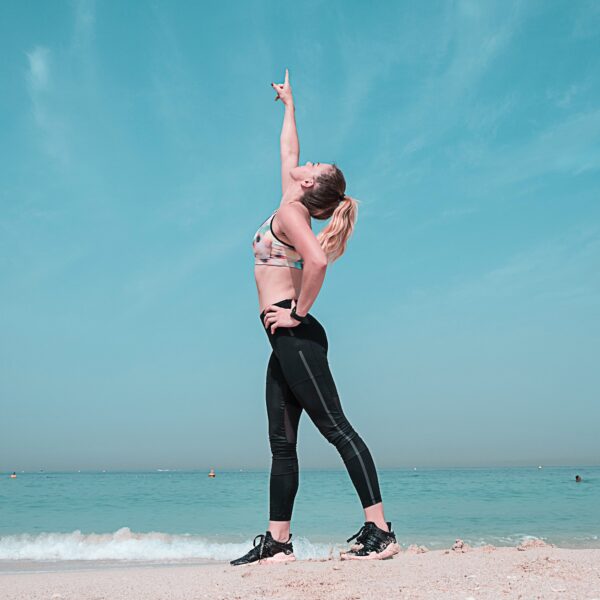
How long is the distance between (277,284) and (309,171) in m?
0.69

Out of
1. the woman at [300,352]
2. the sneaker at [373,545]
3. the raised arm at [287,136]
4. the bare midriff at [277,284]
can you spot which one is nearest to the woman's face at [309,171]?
the woman at [300,352]

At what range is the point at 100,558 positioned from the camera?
7.22m

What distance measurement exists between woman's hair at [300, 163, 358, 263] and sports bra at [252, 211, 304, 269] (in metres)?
0.18

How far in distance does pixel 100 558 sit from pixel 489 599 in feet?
20.0

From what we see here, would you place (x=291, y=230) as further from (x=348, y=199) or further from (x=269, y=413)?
(x=269, y=413)

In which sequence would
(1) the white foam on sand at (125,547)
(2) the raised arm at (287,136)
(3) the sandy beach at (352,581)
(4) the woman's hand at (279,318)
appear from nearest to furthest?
(3) the sandy beach at (352,581), (4) the woman's hand at (279,318), (2) the raised arm at (287,136), (1) the white foam on sand at (125,547)

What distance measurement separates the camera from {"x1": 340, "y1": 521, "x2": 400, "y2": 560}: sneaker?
305cm

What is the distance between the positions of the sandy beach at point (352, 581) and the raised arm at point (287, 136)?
7.29 ft

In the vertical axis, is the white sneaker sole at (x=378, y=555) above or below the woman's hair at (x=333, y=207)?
below

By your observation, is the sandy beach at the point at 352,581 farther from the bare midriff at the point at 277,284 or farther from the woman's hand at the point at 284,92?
the woman's hand at the point at 284,92

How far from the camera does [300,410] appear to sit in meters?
3.53

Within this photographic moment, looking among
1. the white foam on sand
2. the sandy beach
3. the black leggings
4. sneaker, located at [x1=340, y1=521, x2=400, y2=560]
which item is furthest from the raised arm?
the white foam on sand

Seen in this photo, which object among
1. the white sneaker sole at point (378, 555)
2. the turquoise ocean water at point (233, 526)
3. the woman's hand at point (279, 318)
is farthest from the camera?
the turquoise ocean water at point (233, 526)

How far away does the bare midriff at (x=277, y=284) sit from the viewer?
11.2 feet
